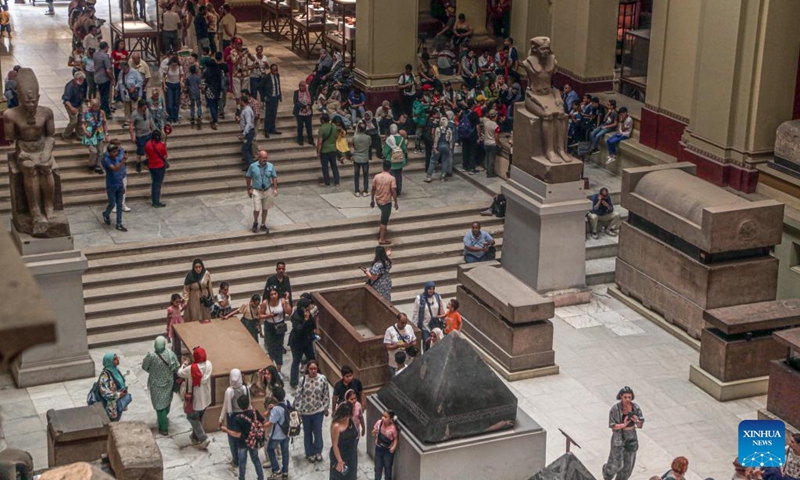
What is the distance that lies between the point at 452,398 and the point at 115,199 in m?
10.00

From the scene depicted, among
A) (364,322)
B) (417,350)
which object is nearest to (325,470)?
(417,350)

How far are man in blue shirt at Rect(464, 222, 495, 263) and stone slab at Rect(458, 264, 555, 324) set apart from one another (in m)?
1.31

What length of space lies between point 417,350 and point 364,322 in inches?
96.7

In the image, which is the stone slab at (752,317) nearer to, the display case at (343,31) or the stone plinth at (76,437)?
the stone plinth at (76,437)

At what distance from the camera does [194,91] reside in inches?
1000

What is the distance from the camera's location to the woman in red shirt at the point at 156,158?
72.6 ft

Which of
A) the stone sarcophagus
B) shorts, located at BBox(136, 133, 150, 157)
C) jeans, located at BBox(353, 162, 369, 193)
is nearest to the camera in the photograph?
the stone sarcophagus

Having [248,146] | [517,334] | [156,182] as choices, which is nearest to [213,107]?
[248,146]

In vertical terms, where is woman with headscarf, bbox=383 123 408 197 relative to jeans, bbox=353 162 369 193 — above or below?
above

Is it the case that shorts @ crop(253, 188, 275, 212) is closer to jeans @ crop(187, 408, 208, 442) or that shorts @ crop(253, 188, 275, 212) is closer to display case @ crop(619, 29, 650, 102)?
jeans @ crop(187, 408, 208, 442)

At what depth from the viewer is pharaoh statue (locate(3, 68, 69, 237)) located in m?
16.7

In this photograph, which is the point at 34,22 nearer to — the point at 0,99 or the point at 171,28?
the point at 171,28

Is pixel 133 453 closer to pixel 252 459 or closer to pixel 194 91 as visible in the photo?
pixel 252 459

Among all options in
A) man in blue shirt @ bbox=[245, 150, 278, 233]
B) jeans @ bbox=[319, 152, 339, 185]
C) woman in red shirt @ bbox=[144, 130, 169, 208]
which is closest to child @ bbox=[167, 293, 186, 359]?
man in blue shirt @ bbox=[245, 150, 278, 233]
